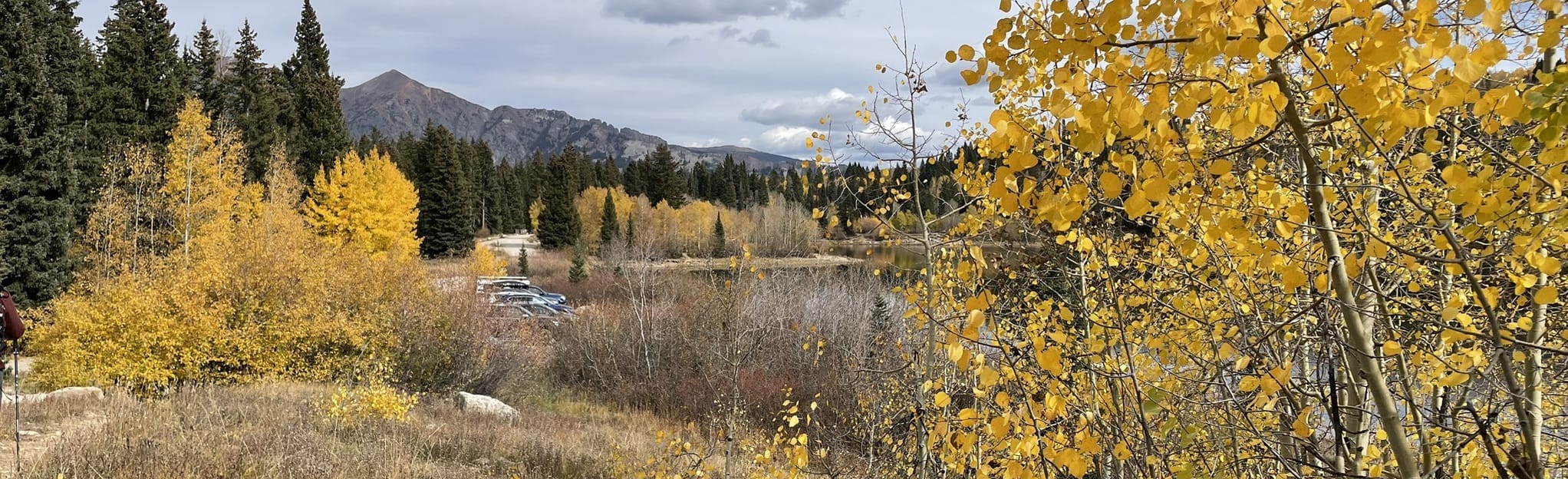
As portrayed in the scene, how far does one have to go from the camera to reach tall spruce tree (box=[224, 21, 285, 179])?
25.9 m

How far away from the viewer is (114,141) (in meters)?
19.2

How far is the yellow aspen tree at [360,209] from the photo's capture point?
25125 millimetres

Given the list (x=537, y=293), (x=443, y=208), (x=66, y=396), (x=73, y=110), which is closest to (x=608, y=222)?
(x=443, y=208)

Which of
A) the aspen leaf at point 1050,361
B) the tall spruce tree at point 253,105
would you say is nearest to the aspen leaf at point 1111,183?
the aspen leaf at point 1050,361

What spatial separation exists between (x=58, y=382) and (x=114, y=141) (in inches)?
427

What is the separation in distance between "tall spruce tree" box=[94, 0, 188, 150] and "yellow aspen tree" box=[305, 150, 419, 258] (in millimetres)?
4537

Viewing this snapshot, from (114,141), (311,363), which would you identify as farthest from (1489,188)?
(114,141)

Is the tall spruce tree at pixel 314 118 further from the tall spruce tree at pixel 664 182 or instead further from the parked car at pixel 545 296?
the tall spruce tree at pixel 664 182

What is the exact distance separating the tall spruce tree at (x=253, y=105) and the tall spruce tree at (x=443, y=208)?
11.1 m

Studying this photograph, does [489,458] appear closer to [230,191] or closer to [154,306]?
[154,306]

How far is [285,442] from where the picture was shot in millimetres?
7023

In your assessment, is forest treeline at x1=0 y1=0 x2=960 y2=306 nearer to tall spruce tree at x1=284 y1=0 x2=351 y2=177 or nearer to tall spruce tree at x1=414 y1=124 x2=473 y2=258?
tall spruce tree at x1=284 y1=0 x2=351 y2=177

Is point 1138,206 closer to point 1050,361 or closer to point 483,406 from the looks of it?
point 1050,361

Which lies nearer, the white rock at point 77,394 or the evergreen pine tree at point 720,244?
the white rock at point 77,394
